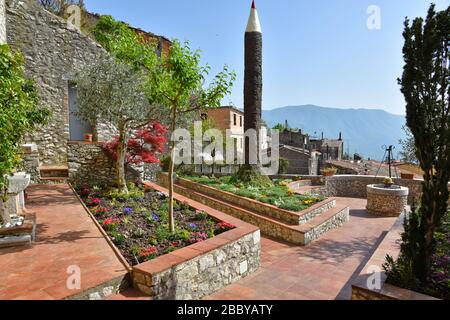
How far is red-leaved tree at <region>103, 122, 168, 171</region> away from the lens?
927 cm

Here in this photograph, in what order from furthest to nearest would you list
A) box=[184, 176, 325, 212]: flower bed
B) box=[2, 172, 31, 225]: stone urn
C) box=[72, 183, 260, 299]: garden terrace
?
1. box=[184, 176, 325, 212]: flower bed
2. box=[2, 172, 31, 225]: stone urn
3. box=[72, 183, 260, 299]: garden terrace

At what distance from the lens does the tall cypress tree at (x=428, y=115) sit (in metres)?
3.51

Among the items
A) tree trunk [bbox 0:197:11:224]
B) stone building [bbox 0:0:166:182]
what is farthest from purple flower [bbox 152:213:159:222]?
stone building [bbox 0:0:166:182]

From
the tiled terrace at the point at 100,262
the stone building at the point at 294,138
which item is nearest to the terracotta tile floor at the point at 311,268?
the tiled terrace at the point at 100,262

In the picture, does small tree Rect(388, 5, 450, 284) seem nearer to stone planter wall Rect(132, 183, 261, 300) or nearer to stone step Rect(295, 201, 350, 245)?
stone planter wall Rect(132, 183, 261, 300)

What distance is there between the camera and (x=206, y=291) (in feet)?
14.8

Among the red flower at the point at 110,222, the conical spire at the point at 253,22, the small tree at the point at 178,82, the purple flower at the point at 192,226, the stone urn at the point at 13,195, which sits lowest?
the purple flower at the point at 192,226

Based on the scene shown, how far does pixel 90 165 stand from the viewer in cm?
940

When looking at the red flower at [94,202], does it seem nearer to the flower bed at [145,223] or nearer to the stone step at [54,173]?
the flower bed at [145,223]

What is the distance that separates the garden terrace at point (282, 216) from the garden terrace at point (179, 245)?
2.07m

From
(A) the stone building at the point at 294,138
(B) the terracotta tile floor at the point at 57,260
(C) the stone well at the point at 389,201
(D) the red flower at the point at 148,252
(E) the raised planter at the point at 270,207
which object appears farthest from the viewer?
(A) the stone building at the point at 294,138

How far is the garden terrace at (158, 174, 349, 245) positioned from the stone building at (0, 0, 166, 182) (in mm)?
4028
